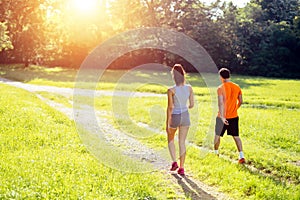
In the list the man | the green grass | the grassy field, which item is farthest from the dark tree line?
the man

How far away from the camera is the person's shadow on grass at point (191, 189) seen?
5885 mm

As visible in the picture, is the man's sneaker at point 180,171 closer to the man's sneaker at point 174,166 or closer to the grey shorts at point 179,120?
the man's sneaker at point 174,166

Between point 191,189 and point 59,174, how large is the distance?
2301 mm

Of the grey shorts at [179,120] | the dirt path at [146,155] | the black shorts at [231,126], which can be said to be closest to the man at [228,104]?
the black shorts at [231,126]

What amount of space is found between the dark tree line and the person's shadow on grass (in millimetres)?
35812

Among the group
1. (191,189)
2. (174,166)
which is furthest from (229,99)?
(191,189)

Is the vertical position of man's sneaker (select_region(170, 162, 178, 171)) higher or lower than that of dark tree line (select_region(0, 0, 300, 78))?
lower

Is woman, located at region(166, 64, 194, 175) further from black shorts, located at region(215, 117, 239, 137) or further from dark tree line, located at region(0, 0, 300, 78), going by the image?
dark tree line, located at region(0, 0, 300, 78)

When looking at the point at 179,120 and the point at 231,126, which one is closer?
the point at 179,120

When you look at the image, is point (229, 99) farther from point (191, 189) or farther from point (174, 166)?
point (191, 189)

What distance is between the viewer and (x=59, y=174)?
229 inches

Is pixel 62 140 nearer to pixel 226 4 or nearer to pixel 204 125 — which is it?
pixel 204 125

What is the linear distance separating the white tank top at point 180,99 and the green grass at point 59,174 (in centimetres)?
135

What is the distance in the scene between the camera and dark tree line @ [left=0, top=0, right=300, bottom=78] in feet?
136
